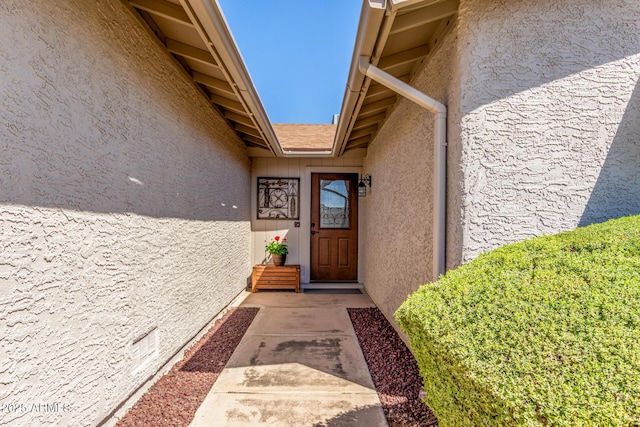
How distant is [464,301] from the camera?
1632 mm

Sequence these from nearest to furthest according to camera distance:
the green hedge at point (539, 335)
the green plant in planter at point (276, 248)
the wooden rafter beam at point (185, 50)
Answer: the green hedge at point (539, 335)
the wooden rafter beam at point (185, 50)
the green plant in planter at point (276, 248)

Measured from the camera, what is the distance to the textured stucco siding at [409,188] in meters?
2.65

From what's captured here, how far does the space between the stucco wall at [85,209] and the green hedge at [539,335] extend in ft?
7.07

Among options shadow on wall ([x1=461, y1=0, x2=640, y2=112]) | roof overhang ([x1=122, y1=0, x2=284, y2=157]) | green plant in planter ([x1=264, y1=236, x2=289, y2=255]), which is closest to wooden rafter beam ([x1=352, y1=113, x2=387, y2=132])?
roof overhang ([x1=122, y1=0, x2=284, y2=157])

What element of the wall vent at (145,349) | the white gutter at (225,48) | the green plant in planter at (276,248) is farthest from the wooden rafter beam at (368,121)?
the wall vent at (145,349)

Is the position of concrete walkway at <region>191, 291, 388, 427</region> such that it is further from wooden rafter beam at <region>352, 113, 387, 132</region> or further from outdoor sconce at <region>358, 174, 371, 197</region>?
wooden rafter beam at <region>352, 113, 387, 132</region>

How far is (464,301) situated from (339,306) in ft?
13.1

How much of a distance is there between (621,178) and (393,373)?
2726mm

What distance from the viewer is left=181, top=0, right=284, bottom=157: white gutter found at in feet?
7.16

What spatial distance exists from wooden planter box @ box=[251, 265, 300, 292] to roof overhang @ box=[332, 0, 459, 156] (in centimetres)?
371

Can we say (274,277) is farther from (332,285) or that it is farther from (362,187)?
(362,187)

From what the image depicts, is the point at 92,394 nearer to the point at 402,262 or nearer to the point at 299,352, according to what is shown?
the point at 299,352

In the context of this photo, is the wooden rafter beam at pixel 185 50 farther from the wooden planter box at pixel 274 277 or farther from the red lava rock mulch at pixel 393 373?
the wooden planter box at pixel 274 277

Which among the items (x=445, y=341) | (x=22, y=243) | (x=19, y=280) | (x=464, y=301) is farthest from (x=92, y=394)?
(x=464, y=301)
